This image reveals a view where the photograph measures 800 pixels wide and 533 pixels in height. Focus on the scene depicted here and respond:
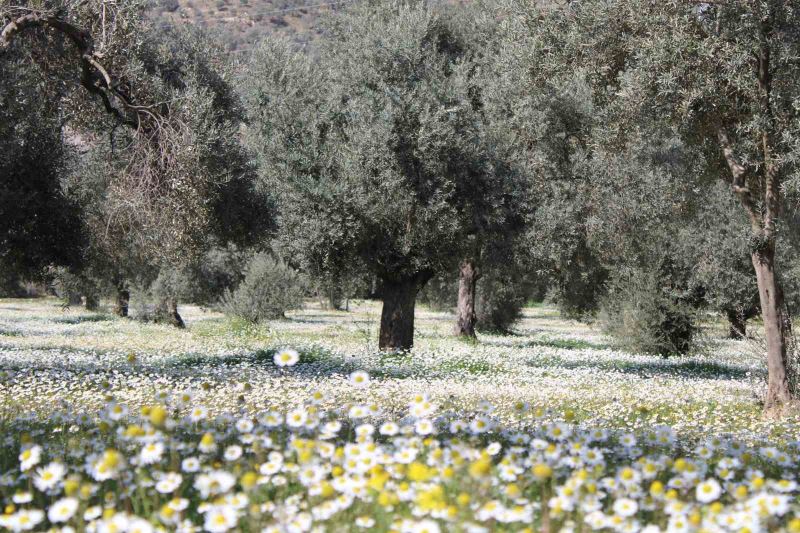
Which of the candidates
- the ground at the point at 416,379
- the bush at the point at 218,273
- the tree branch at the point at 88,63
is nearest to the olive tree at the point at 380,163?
the ground at the point at 416,379

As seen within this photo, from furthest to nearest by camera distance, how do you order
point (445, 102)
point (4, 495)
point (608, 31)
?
1. point (445, 102)
2. point (608, 31)
3. point (4, 495)

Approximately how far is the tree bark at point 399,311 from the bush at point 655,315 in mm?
7232

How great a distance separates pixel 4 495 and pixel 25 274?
16.1m

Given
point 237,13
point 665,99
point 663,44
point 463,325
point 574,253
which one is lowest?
point 463,325

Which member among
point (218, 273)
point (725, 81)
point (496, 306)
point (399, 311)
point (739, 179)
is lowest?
point (496, 306)

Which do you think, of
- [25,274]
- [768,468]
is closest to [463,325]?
[25,274]

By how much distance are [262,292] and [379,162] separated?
19.6m

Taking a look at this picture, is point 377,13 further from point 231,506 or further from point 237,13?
point 237,13

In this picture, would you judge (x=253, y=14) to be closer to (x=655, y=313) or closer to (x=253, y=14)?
(x=253, y=14)

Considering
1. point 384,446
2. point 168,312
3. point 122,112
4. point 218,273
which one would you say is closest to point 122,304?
point 168,312

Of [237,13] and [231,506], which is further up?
[237,13]

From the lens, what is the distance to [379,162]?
1728 cm

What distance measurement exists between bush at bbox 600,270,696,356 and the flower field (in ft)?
13.1

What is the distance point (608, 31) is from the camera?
12.6m
